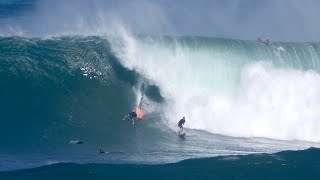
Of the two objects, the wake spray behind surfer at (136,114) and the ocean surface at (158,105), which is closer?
the ocean surface at (158,105)

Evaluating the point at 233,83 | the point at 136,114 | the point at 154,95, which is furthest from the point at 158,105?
the point at 233,83

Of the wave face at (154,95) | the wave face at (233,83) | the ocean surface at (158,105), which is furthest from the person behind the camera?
the wave face at (233,83)

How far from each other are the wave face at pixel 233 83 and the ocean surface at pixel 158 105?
49 mm

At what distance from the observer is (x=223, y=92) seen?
2898cm

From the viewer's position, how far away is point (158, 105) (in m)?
27.4

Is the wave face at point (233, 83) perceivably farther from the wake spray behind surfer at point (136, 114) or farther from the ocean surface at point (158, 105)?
the wake spray behind surfer at point (136, 114)

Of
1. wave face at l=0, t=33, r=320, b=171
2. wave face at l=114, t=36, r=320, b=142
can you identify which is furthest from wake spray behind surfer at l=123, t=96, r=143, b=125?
wave face at l=114, t=36, r=320, b=142

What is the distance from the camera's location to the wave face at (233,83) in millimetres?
27125

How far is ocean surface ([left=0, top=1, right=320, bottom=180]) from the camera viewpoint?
19.4 metres

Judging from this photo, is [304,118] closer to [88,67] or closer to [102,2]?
[88,67]

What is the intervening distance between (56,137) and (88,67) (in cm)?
601

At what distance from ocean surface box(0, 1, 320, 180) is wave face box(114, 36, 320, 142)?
0.16ft

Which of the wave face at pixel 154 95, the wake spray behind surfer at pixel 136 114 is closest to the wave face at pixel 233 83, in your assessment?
the wave face at pixel 154 95

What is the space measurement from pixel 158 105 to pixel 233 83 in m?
4.16
